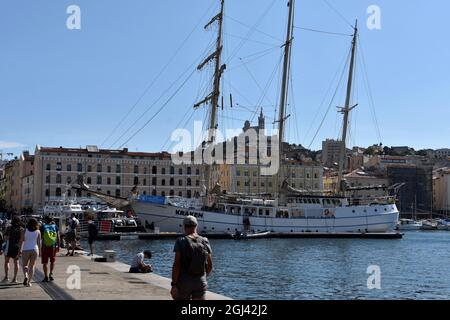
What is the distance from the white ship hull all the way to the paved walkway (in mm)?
48899

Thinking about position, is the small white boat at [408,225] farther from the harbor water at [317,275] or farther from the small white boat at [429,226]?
the harbor water at [317,275]

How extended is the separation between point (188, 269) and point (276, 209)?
6626 cm

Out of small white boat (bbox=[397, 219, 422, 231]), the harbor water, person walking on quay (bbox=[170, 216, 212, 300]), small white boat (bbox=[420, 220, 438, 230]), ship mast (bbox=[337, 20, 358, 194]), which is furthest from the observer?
small white boat (bbox=[420, 220, 438, 230])

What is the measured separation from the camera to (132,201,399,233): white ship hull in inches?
2753

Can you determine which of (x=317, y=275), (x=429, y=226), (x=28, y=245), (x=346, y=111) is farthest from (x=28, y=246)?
(x=429, y=226)

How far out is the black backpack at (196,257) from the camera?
9102 mm

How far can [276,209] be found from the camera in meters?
74.9

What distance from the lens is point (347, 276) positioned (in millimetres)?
29438

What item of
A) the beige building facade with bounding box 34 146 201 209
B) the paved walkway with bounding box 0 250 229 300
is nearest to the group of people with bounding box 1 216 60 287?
the paved walkway with bounding box 0 250 229 300

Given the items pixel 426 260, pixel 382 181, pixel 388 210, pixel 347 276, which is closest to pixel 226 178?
pixel 382 181

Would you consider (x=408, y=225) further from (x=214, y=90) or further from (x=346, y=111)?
(x=214, y=90)

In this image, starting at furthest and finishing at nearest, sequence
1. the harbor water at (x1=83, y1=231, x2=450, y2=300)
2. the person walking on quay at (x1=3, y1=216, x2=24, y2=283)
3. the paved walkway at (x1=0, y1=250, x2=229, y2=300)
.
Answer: the harbor water at (x1=83, y1=231, x2=450, y2=300)
the person walking on quay at (x1=3, y1=216, x2=24, y2=283)
the paved walkway at (x1=0, y1=250, x2=229, y2=300)

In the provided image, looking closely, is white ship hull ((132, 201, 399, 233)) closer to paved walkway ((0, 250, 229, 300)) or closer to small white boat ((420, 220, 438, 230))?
paved walkway ((0, 250, 229, 300))

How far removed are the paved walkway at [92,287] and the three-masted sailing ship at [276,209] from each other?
4918cm
